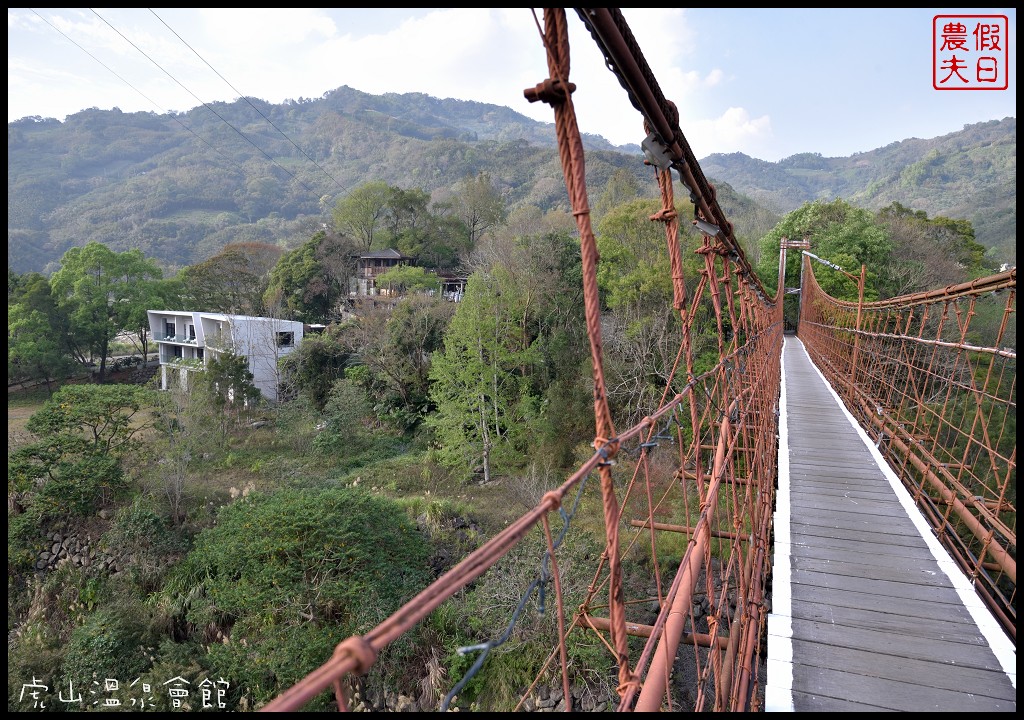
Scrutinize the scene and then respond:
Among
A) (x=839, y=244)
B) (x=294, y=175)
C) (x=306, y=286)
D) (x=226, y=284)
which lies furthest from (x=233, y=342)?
(x=294, y=175)

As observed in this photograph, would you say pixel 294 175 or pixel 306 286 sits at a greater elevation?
pixel 294 175

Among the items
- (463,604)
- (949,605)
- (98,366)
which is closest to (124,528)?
(463,604)

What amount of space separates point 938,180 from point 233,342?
39.8 m

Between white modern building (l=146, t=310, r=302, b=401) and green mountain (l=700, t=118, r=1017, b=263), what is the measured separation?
1437cm

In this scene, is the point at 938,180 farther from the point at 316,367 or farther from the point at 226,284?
the point at 226,284

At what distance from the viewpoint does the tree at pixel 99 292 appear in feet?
50.5

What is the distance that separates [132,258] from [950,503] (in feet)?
67.4

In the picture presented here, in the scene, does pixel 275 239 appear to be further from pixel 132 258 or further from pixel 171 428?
pixel 171 428

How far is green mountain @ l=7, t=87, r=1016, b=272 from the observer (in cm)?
2989

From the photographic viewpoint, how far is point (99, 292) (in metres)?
15.8

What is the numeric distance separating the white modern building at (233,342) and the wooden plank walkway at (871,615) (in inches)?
501

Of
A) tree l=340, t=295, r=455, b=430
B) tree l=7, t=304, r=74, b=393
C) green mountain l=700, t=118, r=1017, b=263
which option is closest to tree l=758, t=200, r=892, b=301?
green mountain l=700, t=118, r=1017, b=263

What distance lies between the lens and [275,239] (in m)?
36.1

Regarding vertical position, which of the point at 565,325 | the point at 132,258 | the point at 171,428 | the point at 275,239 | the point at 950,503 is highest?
the point at 275,239
